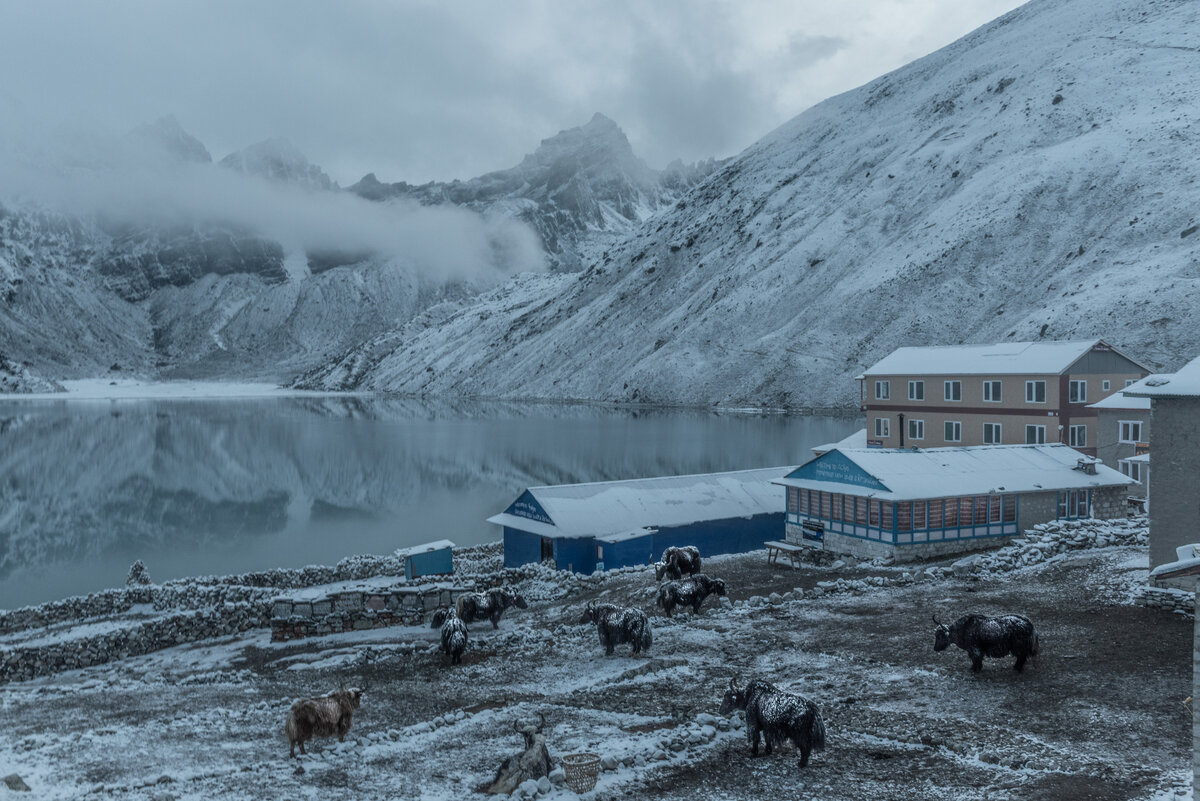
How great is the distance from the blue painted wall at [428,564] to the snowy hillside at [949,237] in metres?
79.6

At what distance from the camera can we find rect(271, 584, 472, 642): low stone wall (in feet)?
99.3

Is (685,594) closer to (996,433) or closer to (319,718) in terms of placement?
(319,718)

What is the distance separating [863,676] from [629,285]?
571ft

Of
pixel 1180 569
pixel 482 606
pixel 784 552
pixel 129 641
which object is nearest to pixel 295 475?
pixel 129 641

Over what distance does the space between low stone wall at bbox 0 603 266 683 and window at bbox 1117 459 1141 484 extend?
139 ft

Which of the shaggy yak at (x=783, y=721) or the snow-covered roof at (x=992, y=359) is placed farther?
the snow-covered roof at (x=992, y=359)

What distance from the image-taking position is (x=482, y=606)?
2931cm

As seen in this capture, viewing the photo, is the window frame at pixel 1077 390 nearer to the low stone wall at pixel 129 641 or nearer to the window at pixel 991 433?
the window at pixel 991 433

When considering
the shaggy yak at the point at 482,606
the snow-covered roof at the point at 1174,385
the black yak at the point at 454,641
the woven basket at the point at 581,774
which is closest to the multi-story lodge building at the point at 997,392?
the snow-covered roof at the point at 1174,385

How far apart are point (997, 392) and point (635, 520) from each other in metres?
25.7

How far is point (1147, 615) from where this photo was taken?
23.3 metres

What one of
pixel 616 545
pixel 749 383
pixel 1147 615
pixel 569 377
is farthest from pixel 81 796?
pixel 569 377

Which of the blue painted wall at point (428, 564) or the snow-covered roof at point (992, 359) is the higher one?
the snow-covered roof at point (992, 359)

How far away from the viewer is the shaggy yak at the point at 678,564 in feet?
112
